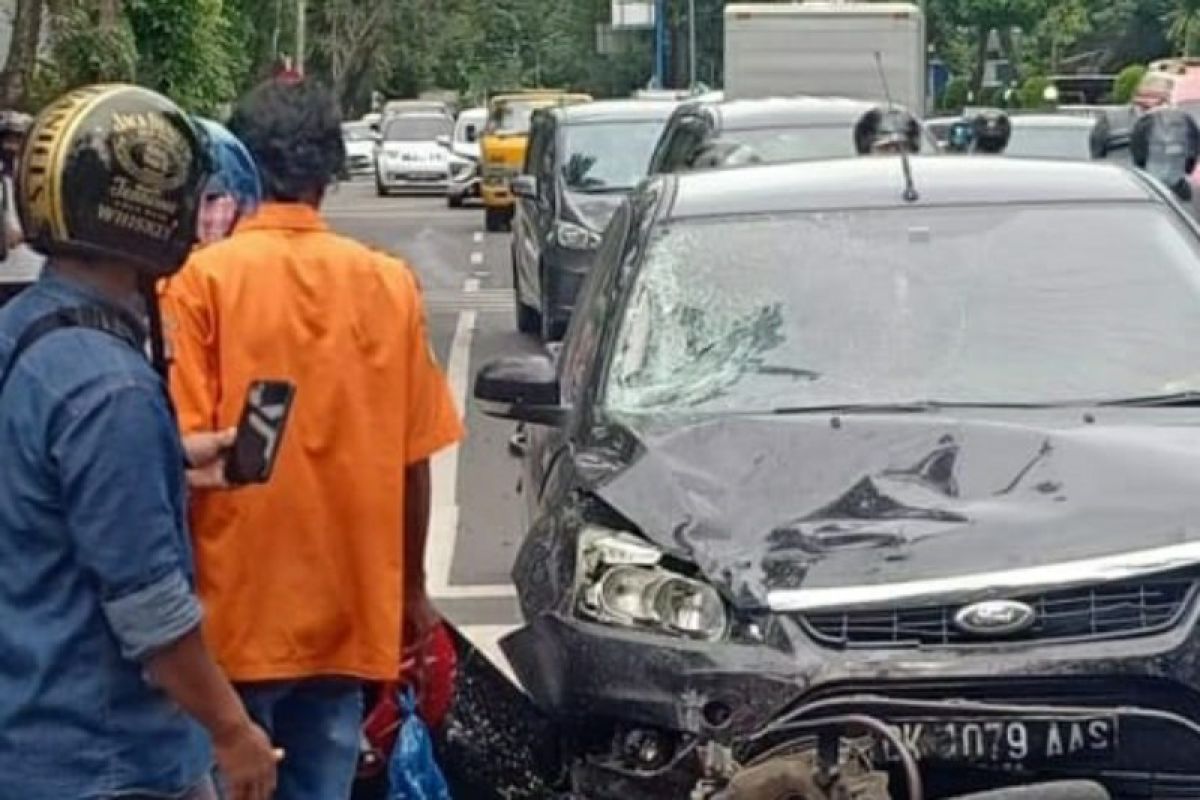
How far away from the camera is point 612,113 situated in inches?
792

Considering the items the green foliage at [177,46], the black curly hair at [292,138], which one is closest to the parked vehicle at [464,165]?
the green foliage at [177,46]

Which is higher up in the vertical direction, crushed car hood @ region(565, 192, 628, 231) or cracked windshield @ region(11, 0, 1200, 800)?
cracked windshield @ region(11, 0, 1200, 800)

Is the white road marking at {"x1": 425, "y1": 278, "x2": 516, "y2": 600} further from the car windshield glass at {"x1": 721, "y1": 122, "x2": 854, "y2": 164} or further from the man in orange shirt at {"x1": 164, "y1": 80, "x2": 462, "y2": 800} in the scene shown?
the car windshield glass at {"x1": 721, "y1": 122, "x2": 854, "y2": 164}

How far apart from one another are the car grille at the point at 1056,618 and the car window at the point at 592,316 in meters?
1.55

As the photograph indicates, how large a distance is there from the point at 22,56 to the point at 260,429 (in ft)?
71.0

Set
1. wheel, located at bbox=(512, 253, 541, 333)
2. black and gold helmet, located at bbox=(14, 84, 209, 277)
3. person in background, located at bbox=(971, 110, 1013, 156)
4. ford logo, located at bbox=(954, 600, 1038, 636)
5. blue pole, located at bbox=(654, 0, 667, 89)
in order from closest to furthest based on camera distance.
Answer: black and gold helmet, located at bbox=(14, 84, 209, 277) < ford logo, located at bbox=(954, 600, 1038, 636) < person in background, located at bbox=(971, 110, 1013, 156) < wheel, located at bbox=(512, 253, 541, 333) < blue pole, located at bbox=(654, 0, 667, 89)

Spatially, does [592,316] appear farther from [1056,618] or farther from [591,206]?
[591,206]

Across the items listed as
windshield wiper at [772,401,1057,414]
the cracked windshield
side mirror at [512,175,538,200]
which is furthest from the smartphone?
side mirror at [512,175,538,200]

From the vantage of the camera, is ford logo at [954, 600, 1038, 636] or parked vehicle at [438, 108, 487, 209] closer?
ford logo at [954, 600, 1038, 636]

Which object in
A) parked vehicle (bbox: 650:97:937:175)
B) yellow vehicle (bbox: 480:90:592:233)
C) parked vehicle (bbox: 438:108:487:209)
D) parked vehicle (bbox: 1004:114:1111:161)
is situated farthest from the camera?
parked vehicle (bbox: 438:108:487:209)

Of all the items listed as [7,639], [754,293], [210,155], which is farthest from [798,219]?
[7,639]

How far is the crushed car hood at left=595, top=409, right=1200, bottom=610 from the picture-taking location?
5.28 m

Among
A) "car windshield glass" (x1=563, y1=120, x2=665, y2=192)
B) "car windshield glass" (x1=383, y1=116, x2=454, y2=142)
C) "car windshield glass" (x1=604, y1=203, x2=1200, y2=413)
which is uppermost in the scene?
"car windshield glass" (x1=604, y1=203, x2=1200, y2=413)

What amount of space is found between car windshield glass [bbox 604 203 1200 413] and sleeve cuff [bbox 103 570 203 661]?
2.64 metres
